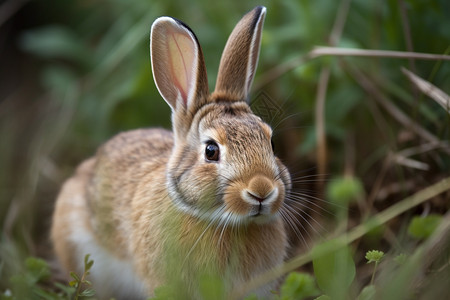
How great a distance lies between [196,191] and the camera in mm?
3205

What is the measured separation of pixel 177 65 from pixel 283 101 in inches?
51.4

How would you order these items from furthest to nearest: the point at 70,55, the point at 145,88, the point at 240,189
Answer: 1. the point at 70,55
2. the point at 145,88
3. the point at 240,189

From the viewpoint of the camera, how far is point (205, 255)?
131 inches

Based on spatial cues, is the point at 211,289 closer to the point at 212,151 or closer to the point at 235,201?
the point at 235,201

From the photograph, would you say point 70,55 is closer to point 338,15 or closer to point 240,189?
point 338,15

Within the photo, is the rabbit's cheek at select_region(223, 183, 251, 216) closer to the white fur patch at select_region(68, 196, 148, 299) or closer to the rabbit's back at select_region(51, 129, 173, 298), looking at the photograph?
the rabbit's back at select_region(51, 129, 173, 298)

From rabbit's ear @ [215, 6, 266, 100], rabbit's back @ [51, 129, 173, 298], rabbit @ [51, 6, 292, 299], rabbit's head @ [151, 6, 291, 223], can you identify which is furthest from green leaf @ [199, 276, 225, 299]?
rabbit's ear @ [215, 6, 266, 100]

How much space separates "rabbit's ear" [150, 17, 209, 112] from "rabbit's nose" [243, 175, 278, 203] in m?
0.78

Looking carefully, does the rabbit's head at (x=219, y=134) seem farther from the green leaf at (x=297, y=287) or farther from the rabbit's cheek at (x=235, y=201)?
the green leaf at (x=297, y=287)

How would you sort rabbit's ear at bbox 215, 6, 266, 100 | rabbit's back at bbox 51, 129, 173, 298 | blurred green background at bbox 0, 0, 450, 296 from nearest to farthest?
rabbit's ear at bbox 215, 6, 266, 100 < rabbit's back at bbox 51, 129, 173, 298 < blurred green background at bbox 0, 0, 450, 296

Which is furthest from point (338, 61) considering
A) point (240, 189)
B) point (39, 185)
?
point (39, 185)

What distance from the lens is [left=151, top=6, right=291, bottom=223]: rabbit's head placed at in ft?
9.96

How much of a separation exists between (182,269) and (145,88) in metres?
2.36

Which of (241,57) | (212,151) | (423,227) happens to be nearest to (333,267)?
(423,227)
